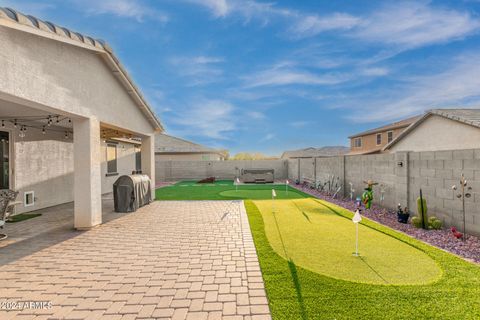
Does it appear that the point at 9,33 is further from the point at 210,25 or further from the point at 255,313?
the point at 210,25

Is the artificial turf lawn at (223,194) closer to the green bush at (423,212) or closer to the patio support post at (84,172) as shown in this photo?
the patio support post at (84,172)

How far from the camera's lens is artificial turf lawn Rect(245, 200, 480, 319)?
258cm

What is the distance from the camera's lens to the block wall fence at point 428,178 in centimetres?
514

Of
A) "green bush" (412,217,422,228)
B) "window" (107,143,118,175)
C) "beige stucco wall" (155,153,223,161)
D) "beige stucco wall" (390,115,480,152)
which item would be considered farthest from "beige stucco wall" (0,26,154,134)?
"beige stucco wall" (155,153,223,161)

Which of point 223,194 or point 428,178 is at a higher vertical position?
point 428,178

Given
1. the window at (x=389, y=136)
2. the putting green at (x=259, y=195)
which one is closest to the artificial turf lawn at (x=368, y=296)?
the putting green at (x=259, y=195)

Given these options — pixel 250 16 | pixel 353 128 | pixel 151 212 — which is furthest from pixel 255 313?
pixel 353 128

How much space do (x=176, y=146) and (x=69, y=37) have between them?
2392cm

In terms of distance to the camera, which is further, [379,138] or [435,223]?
[379,138]

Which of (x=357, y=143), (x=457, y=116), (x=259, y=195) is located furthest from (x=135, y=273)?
(x=357, y=143)

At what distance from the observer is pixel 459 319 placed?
2.46 m

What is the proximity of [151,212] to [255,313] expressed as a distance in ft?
22.0

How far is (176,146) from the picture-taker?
28844 mm

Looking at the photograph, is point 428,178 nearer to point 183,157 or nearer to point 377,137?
point 183,157
